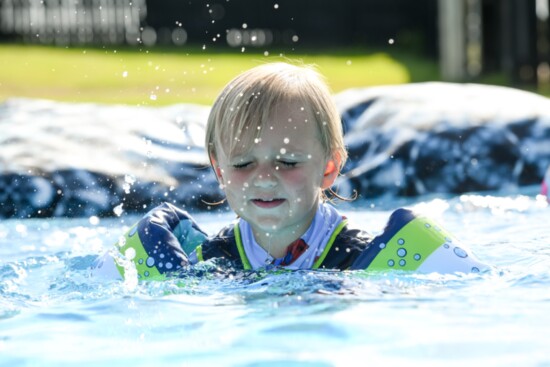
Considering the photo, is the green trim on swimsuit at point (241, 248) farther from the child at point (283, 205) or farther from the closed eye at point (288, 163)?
the closed eye at point (288, 163)

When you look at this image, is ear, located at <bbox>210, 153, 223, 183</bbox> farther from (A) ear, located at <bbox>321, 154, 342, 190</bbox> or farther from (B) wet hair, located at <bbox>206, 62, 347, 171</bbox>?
(A) ear, located at <bbox>321, 154, 342, 190</bbox>

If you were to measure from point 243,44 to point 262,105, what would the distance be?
51.2ft

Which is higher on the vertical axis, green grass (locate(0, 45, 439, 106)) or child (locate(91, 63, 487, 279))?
child (locate(91, 63, 487, 279))

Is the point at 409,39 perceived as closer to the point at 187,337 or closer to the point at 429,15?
the point at 429,15

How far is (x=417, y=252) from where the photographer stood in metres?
3.79

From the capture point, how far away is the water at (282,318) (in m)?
2.85

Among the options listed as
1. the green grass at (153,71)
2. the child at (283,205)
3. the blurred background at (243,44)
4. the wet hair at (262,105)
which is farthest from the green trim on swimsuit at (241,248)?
the green grass at (153,71)

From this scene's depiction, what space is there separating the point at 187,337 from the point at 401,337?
0.62 m

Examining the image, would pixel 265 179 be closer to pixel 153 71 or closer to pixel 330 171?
pixel 330 171

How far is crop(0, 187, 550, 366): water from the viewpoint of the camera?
2.85 meters

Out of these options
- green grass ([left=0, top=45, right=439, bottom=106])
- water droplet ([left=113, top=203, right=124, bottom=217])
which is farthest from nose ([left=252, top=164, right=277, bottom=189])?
green grass ([left=0, top=45, right=439, bottom=106])

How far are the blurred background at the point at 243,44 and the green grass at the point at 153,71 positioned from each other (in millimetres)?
21

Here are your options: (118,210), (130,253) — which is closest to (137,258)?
(130,253)

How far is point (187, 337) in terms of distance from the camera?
3.07 metres
